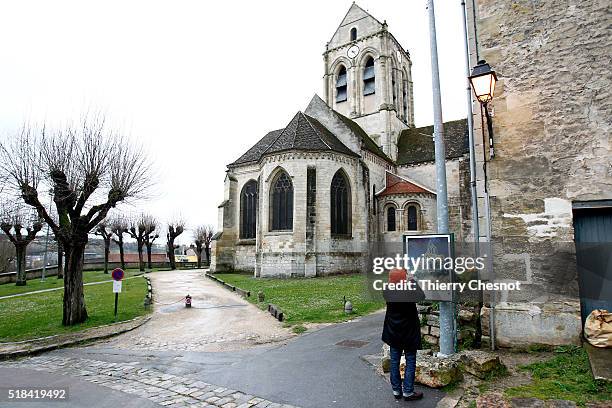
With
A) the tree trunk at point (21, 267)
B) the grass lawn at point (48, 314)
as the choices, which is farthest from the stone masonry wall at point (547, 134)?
the tree trunk at point (21, 267)

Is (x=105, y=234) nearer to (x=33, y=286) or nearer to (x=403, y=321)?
(x=33, y=286)

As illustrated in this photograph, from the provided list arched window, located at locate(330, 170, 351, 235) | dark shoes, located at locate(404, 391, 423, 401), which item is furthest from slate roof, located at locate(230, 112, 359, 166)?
dark shoes, located at locate(404, 391, 423, 401)

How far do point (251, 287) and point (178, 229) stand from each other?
24.1 meters

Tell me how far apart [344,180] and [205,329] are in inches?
628

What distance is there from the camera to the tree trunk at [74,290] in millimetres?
10492

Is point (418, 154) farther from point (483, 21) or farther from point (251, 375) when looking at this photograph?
point (251, 375)

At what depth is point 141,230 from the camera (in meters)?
36.0

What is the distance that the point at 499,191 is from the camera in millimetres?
6660

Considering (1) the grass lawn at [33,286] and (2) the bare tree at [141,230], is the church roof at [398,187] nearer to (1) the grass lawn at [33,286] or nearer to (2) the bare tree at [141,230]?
(1) the grass lawn at [33,286]

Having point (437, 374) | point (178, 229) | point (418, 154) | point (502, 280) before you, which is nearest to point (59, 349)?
point (437, 374)

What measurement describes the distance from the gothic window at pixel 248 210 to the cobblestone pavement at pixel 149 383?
64.1ft

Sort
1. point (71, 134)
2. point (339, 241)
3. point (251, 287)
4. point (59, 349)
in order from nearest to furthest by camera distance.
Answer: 1. point (59, 349)
2. point (71, 134)
3. point (251, 287)
4. point (339, 241)

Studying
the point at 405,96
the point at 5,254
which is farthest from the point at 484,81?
the point at 5,254

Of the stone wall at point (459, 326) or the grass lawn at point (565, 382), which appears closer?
the grass lawn at point (565, 382)
